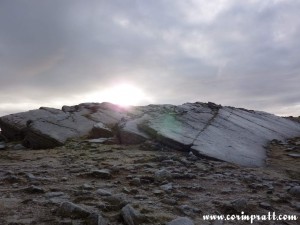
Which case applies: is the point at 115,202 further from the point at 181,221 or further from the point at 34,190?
the point at 34,190

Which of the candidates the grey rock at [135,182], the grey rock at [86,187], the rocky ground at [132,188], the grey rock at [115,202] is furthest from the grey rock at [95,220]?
the grey rock at [135,182]

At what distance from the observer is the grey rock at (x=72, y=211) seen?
491 centimetres

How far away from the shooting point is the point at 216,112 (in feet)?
57.2

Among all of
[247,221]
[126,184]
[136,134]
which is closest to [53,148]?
[136,134]

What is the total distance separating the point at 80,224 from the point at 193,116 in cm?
1144

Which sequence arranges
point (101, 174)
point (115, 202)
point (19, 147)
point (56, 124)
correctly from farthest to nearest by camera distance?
point (56, 124), point (19, 147), point (101, 174), point (115, 202)

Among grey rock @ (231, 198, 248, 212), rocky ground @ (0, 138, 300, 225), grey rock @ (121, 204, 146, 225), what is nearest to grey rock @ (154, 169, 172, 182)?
rocky ground @ (0, 138, 300, 225)

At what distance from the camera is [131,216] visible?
495 cm

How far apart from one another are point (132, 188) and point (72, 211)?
1.96 m

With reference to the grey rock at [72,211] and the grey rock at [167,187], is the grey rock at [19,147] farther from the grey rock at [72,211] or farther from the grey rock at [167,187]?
the grey rock at [72,211]

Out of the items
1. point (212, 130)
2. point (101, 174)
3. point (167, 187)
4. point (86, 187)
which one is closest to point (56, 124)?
point (212, 130)

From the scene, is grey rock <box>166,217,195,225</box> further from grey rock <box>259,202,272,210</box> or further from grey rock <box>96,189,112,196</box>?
grey rock <box>259,202,272,210</box>

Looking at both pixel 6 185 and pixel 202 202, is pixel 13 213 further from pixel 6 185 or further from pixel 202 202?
pixel 202 202

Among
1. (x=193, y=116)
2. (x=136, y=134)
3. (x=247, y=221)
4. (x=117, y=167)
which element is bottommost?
(x=247, y=221)
